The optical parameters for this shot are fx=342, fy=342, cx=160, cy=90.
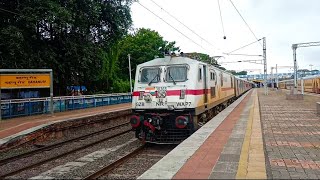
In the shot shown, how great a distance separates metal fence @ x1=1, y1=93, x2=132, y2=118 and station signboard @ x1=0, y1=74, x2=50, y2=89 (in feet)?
2.83

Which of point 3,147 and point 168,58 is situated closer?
point 3,147

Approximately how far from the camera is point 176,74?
38.5ft

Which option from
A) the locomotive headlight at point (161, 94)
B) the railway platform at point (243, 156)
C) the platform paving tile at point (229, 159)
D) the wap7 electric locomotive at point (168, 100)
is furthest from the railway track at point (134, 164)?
the platform paving tile at point (229, 159)

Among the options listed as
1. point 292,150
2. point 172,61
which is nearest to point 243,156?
point 292,150

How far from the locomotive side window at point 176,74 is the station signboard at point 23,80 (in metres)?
8.76

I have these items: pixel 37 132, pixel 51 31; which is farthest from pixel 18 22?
pixel 37 132

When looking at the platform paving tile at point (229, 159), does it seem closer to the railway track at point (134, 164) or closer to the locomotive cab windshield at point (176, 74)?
the railway track at point (134, 164)

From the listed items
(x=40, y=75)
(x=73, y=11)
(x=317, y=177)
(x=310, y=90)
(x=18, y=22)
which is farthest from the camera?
(x=310, y=90)

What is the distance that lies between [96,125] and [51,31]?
821 cm

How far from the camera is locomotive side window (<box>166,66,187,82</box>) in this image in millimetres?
11602

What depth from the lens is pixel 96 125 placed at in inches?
720

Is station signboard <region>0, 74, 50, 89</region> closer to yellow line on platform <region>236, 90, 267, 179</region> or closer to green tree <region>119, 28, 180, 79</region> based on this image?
yellow line on platform <region>236, 90, 267, 179</region>

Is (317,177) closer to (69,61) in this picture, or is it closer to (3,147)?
(3,147)

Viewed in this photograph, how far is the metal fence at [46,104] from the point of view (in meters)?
17.0
